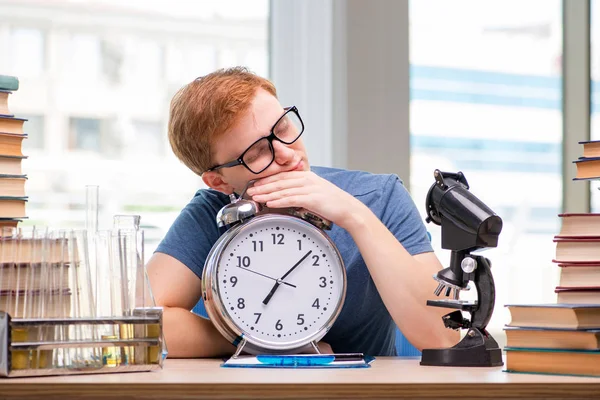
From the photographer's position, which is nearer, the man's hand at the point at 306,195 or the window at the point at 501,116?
the man's hand at the point at 306,195

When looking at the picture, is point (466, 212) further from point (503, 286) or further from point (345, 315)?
point (503, 286)

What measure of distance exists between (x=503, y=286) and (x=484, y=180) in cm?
41

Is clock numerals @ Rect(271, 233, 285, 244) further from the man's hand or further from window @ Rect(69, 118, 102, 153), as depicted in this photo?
window @ Rect(69, 118, 102, 153)

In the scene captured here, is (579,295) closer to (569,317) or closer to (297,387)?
(569,317)

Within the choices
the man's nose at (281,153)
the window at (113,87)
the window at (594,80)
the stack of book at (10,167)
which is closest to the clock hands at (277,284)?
the man's nose at (281,153)

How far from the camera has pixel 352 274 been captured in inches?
71.3

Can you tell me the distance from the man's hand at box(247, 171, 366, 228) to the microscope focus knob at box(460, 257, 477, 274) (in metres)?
0.30

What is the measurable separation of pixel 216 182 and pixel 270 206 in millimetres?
281

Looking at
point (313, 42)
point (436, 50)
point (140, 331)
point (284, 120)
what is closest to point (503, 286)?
point (436, 50)

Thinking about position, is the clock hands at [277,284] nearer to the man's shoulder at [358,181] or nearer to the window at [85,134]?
the man's shoulder at [358,181]

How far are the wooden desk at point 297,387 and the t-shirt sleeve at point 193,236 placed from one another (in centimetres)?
64

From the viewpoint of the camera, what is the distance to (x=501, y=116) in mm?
3221

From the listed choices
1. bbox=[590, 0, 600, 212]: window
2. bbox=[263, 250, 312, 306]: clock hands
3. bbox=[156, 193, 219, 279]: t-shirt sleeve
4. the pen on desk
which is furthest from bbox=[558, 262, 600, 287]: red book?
bbox=[590, 0, 600, 212]: window

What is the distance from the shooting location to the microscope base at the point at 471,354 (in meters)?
1.34
